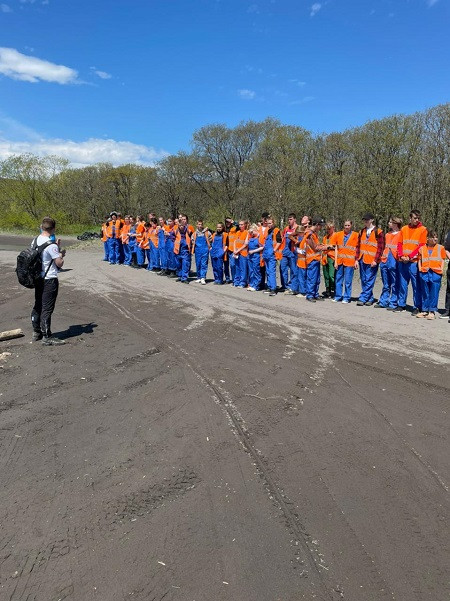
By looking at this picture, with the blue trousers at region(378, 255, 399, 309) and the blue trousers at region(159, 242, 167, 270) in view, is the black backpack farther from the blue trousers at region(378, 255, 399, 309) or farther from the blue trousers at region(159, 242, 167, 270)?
the blue trousers at region(159, 242, 167, 270)

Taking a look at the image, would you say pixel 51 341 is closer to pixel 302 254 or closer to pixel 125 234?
pixel 302 254

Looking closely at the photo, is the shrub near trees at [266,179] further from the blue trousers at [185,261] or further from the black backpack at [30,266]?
the black backpack at [30,266]

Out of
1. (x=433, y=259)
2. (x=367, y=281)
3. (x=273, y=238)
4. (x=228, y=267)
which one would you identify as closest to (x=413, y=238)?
(x=433, y=259)

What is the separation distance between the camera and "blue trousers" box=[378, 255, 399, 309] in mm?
10086

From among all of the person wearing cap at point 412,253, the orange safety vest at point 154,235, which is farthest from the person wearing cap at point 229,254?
the person wearing cap at point 412,253

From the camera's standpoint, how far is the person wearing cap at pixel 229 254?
13.3 meters

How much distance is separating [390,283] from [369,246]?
104 centimetres

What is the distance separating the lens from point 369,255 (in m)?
10.6

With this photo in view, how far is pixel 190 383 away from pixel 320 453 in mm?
2187

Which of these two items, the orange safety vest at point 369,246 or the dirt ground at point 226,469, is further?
the orange safety vest at point 369,246

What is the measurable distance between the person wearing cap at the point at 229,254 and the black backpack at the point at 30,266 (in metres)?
6.81

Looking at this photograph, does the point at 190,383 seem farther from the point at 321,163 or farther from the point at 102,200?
the point at 102,200

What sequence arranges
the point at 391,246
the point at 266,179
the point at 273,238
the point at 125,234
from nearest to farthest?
the point at 391,246, the point at 273,238, the point at 125,234, the point at 266,179

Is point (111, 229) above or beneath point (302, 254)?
above
